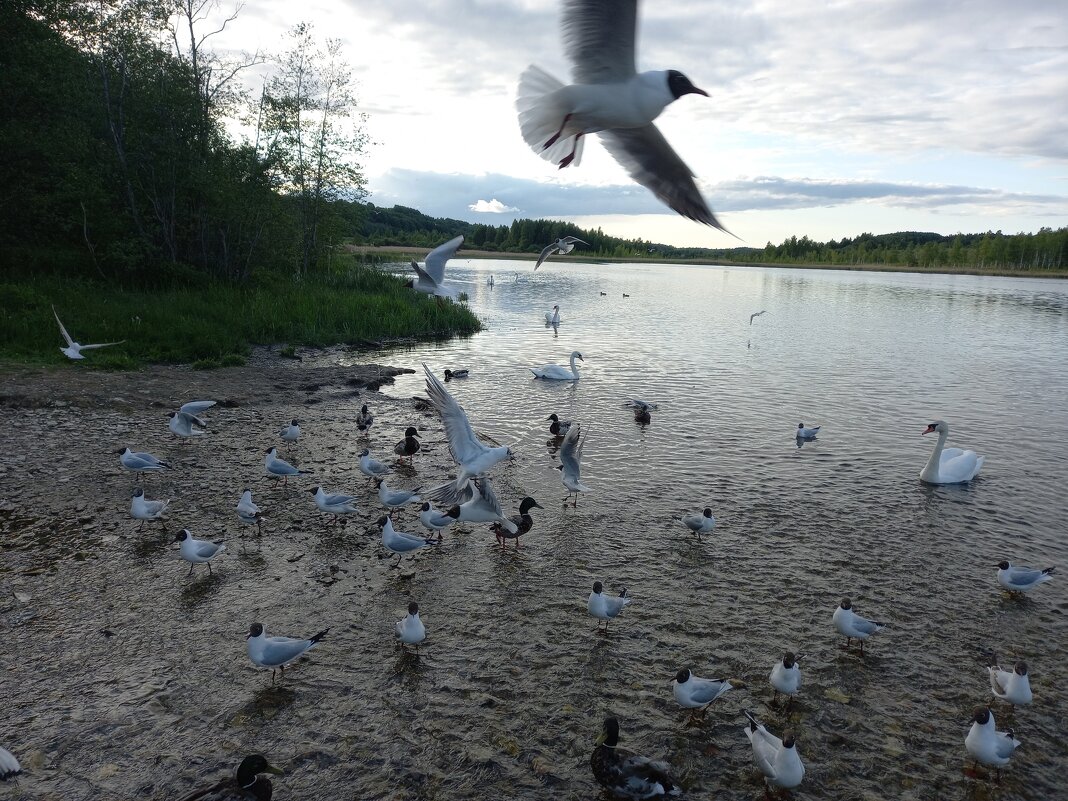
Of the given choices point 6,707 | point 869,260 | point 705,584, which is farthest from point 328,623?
point 869,260

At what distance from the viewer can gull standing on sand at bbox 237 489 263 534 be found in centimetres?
766

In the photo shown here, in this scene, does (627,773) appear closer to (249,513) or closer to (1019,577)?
(1019,577)

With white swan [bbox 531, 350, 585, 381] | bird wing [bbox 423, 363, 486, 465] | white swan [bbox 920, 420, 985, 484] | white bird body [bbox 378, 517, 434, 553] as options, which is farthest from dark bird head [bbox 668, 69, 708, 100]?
white swan [bbox 531, 350, 585, 381]

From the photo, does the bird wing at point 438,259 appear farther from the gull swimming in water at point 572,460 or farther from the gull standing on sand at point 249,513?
the gull standing on sand at point 249,513

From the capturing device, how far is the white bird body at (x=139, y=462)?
8.67 metres

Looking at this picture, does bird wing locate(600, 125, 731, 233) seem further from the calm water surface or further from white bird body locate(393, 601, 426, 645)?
white bird body locate(393, 601, 426, 645)

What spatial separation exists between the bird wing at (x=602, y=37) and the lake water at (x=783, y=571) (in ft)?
16.1

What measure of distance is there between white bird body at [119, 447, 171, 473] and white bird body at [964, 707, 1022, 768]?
968 cm

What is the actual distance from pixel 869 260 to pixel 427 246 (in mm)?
103603

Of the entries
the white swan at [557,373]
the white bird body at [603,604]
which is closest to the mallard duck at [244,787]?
the white bird body at [603,604]

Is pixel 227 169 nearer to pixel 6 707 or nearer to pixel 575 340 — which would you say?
pixel 575 340

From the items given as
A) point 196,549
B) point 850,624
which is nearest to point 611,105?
point 850,624

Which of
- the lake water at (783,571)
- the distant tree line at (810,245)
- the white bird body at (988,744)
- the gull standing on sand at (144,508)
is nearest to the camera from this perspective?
the white bird body at (988,744)

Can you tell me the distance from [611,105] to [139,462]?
312 inches
